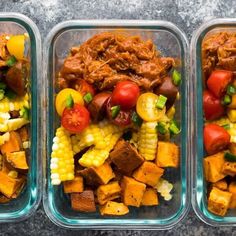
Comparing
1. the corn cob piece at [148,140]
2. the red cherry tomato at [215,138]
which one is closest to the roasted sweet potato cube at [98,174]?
the corn cob piece at [148,140]

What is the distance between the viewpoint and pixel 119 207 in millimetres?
1948

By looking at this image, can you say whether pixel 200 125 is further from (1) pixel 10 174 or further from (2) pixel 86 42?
(1) pixel 10 174

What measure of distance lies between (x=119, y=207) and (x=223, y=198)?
1.13 feet

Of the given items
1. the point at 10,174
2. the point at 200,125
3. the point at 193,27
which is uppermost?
the point at 193,27

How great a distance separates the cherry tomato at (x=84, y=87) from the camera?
6.15ft

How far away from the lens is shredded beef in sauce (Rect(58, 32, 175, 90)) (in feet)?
6.12

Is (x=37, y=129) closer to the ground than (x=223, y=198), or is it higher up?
higher up

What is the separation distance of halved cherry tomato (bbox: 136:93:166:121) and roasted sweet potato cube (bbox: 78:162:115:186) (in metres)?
0.20

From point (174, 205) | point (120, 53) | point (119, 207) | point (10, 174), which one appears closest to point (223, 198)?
point (174, 205)

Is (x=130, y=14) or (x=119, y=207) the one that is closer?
(x=119, y=207)

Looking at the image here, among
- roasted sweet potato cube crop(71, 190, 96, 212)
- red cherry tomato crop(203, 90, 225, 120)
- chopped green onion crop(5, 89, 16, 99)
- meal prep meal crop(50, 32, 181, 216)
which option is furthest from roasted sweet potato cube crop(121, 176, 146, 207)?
chopped green onion crop(5, 89, 16, 99)

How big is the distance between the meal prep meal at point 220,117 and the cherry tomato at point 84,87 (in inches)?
14.7

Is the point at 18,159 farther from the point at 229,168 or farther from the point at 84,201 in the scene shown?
the point at 229,168

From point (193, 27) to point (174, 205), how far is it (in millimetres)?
646
